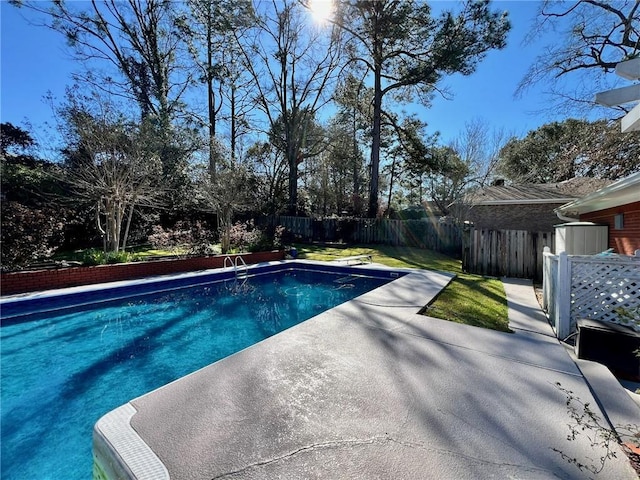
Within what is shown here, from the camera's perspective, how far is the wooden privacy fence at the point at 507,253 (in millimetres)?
8383

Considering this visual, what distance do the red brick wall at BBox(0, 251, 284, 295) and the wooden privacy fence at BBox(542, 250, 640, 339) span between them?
946cm

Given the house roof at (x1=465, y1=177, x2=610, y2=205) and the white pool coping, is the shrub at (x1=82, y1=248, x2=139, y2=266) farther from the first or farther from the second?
the house roof at (x1=465, y1=177, x2=610, y2=205)

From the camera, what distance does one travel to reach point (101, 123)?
923cm

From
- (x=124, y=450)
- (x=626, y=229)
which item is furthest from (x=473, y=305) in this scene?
(x=124, y=450)

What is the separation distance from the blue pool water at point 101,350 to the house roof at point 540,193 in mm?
8310

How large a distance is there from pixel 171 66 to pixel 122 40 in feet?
8.78

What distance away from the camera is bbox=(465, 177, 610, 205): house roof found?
1082cm

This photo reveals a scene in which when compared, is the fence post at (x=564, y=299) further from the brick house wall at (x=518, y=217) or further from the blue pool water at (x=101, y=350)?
the brick house wall at (x=518, y=217)

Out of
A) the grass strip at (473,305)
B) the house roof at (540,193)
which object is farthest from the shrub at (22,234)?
the house roof at (540,193)

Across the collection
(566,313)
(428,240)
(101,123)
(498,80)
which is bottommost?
(566,313)

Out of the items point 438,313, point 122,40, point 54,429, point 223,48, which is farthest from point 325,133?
point 54,429

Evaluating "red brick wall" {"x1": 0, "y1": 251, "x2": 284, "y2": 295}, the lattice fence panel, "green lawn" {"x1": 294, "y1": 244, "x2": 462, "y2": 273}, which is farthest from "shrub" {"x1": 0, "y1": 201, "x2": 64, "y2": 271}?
the lattice fence panel

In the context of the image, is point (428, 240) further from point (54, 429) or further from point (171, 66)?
point (171, 66)

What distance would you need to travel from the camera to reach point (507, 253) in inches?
342
